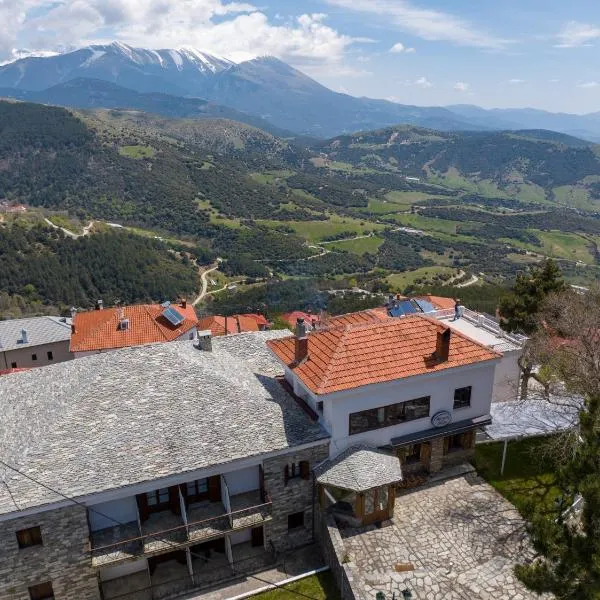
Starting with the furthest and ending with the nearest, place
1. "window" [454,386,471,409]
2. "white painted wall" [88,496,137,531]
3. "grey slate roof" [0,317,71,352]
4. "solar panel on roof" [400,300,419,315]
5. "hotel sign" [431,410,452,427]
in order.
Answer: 1. "grey slate roof" [0,317,71,352]
2. "solar panel on roof" [400,300,419,315]
3. "window" [454,386,471,409]
4. "hotel sign" [431,410,452,427]
5. "white painted wall" [88,496,137,531]

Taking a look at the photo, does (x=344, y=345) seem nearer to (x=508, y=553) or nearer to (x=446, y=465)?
(x=446, y=465)

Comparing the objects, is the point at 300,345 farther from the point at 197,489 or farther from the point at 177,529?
the point at 177,529

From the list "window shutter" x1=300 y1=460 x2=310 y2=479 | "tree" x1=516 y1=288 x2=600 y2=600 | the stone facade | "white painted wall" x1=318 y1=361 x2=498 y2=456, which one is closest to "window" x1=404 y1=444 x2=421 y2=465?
"white painted wall" x1=318 y1=361 x2=498 y2=456

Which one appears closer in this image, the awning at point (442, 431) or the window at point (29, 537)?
the window at point (29, 537)

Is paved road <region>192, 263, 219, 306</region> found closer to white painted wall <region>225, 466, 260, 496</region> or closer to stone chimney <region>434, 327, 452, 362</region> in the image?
white painted wall <region>225, 466, 260, 496</region>

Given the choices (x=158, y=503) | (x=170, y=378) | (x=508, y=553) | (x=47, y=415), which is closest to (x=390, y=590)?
(x=508, y=553)

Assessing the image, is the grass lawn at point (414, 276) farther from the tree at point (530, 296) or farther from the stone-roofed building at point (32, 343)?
the tree at point (530, 296)

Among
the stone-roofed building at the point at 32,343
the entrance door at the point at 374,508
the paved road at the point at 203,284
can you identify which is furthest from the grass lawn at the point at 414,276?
the entrance door at the point at 374,508

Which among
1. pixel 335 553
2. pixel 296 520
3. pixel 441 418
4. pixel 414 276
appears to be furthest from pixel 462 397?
pixel 414 276
